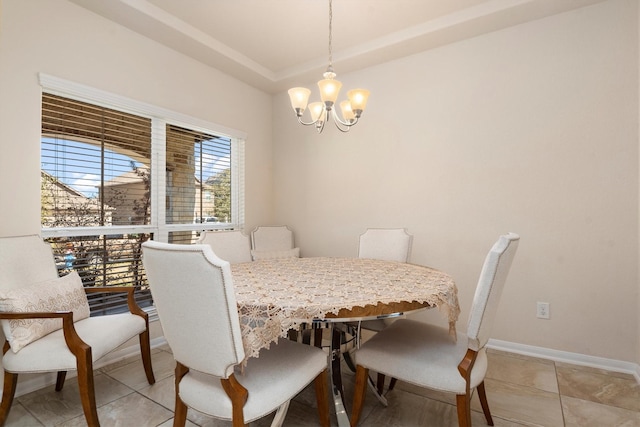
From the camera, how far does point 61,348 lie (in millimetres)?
1688

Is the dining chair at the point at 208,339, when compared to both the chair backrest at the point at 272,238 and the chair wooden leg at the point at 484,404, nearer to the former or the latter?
the chair wooden leg at the point at 484,404

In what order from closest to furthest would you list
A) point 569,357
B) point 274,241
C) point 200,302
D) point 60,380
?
point 200,302
point 60,380
point 569,357
point 274,241

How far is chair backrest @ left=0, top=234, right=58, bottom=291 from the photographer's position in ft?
6.14

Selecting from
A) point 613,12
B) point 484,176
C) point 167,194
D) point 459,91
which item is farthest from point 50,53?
point 613,12

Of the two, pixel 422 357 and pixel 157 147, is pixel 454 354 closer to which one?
pixel 422 357

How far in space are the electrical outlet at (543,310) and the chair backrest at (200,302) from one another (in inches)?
100

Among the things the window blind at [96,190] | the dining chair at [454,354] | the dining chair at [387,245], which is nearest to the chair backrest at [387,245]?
the dining chair at [387,245]

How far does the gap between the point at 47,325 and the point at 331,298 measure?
1.64m

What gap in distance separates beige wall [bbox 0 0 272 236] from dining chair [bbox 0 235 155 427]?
0.31 metres

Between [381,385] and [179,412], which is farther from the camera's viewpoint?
[381,385]

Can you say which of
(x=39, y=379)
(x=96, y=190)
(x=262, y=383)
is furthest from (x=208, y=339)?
(x=96, y=190)

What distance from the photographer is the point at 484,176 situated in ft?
9.43

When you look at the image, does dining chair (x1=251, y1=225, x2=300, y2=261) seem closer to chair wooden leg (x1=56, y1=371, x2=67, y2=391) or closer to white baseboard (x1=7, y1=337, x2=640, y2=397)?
white baseboard (x1=7, y1=337, x2=640, y2=397)

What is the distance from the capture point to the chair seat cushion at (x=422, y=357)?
4.76 ft
